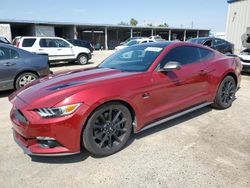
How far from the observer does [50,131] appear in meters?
2.81

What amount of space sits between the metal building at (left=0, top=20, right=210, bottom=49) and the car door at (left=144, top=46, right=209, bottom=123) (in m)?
30.8

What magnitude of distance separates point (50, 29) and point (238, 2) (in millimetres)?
24008

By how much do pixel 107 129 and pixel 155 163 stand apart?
2.59 feet

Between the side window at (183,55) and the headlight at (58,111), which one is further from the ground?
the side window at (183,55)

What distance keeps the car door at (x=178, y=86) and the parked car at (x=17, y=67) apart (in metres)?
4.58

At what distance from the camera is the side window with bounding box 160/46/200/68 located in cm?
396

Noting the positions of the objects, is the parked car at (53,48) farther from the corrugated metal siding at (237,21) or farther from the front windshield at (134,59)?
the corrugated metal siding at (237,21)

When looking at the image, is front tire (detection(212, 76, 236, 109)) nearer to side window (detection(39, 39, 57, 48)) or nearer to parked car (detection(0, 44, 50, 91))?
parked car (detection(0, 44, 50, 91))

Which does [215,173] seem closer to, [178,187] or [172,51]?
[178,187]

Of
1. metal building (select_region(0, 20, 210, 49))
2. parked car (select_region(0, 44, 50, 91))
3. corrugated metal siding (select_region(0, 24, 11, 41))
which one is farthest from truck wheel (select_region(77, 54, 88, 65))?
metal building (select_region(0, 20, 210, 49))

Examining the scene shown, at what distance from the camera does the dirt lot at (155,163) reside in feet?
9.08

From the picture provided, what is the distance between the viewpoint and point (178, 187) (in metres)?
2.64

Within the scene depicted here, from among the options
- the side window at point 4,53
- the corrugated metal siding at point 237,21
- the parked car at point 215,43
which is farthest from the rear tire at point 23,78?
the corrugated metal siding at point 237,21

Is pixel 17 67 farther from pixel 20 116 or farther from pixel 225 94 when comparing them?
pixel 225 94
